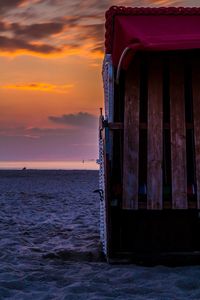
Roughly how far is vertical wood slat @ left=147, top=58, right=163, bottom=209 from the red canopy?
0.42 metres

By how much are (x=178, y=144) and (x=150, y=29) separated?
4.28 feet

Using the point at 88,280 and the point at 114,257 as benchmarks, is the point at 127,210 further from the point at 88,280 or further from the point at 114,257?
the point at 88,280

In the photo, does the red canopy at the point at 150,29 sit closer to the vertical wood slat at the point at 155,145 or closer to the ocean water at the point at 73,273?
the vertical wood slat at the point at 155,145

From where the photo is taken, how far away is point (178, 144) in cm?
542

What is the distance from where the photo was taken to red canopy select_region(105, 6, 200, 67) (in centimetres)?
465

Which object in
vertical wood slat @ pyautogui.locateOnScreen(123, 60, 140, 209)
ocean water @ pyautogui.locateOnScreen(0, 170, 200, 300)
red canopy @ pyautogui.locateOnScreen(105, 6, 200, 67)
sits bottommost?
ocean water @ pyautogui.locateOnScreen(0, 170, 200, 300)

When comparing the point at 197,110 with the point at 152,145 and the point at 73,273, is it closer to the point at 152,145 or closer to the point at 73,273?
the point at 152,145

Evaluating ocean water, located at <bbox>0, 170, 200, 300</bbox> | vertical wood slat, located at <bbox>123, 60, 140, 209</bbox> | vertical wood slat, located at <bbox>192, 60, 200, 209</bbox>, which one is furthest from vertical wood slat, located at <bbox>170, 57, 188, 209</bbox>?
ocean water, located at <bbox>0, 170, 200, 300</bbox>

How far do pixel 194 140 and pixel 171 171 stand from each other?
0.44m

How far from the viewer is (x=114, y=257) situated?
5559 millimetres

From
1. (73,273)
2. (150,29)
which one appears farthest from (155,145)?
(73,273)

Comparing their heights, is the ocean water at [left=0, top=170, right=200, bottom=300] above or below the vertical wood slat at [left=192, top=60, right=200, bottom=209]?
below

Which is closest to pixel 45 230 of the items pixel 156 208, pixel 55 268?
pixel 55 268

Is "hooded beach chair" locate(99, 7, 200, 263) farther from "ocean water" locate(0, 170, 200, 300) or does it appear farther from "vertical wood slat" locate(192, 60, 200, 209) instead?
"ocean water" locate(0, 170, 200, 300)
